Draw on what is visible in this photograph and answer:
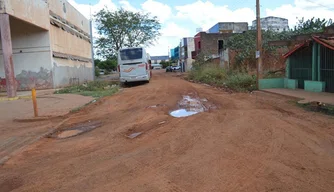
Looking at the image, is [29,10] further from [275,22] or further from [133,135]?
[275,22]

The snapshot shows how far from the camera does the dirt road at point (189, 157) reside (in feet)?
14.0

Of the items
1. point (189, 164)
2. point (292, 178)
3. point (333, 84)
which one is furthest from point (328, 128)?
point (333, 84)

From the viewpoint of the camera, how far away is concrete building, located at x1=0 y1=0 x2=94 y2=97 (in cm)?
1744

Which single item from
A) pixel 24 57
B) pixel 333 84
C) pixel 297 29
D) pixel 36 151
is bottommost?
pixel 36 151

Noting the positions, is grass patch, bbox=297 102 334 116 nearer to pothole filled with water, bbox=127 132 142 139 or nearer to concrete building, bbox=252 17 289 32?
pothole filled with water, bbox=127 132 142 139

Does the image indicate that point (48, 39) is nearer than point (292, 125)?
No

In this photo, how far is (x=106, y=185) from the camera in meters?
4.29

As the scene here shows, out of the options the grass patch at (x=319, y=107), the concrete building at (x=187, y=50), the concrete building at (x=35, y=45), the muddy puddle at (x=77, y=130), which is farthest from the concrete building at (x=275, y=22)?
the muddy puddle at (x=77, y=130)

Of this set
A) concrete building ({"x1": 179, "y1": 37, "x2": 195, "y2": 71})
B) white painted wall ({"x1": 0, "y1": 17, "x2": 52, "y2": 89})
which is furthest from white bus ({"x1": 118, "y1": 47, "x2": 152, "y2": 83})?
concrete building ({"x1": 179, "y1": 37, "x2": 195, "y2": 71})

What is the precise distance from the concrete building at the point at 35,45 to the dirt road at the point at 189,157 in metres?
12.4

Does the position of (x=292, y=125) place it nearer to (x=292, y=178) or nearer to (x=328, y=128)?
(x=328, y=128)

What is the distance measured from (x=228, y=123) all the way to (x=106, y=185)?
4.59 meters

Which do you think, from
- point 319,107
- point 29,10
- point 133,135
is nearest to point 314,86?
point 319,107

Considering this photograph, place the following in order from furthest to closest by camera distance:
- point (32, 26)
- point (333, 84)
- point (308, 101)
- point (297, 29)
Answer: point (297, 29)
point (32, 26)
point (333, 84)
point (308, 101)
